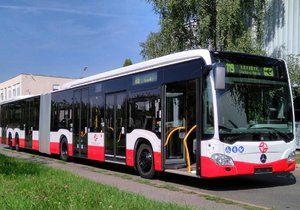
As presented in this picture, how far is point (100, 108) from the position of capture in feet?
57.0

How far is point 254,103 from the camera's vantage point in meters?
12.1

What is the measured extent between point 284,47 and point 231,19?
4829 mm

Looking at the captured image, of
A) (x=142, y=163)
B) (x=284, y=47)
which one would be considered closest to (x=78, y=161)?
(x=142, y=163)

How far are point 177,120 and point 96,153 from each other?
485cm

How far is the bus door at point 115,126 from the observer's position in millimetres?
15727

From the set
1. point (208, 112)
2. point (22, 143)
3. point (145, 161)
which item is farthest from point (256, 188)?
point (22, 143)

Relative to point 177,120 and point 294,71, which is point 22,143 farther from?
point 177,120

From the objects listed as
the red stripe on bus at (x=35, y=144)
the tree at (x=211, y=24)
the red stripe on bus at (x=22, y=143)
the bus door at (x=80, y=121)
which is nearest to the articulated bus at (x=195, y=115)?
the bus door at (x=80, y=121)

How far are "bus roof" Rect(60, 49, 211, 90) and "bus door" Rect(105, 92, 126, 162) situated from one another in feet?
2.26

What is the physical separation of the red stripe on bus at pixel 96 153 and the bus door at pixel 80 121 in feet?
1.83

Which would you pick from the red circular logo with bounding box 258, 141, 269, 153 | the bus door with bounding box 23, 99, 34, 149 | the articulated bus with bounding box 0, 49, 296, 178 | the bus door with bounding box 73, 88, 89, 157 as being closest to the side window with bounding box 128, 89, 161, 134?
the articulated bus with bounding box 0, 49, 296, 178

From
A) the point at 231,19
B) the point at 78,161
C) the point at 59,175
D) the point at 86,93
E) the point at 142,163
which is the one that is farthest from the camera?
the point at 231,19

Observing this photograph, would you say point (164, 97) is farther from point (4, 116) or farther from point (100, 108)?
point (4, 116)

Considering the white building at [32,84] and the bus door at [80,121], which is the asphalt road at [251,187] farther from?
the white building at [32,84]
